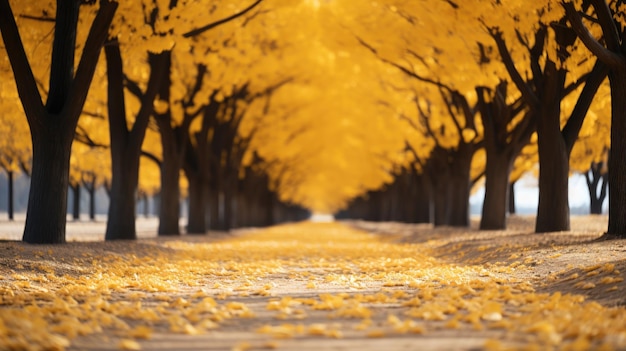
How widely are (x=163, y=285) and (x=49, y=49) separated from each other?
26.0 ft

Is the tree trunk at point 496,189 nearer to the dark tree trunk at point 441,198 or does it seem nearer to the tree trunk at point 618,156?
the dark tree trunk at point 441,198

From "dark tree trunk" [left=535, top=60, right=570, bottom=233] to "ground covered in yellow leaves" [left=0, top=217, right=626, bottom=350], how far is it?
3.25 meters

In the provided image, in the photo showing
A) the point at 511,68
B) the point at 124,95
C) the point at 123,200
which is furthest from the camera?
the point at 123,200

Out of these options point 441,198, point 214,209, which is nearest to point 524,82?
point 441,198

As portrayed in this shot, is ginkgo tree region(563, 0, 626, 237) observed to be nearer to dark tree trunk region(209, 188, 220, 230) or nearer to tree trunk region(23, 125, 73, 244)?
tree trunk region(23, 125, 73, 244)

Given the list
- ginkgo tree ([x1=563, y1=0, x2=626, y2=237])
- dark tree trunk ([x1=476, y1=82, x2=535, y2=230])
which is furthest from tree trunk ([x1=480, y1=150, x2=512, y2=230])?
ginkgo tree ([x1=563, y1=0, x2=626, y2=237])

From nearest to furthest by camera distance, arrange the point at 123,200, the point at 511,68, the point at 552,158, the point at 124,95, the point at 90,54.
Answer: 1. the point at 90,54
2. the point at 511,68
3. the point at 552,158
4. the point at 124,95
5. the point at 123,200

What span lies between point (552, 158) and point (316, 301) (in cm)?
1018

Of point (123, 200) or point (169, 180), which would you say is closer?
point (123, 200)

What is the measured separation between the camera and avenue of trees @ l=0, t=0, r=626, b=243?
41.7 ft

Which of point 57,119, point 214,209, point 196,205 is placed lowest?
point 214,209

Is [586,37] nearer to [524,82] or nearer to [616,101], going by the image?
[616,101]

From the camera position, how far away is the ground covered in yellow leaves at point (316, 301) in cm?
496

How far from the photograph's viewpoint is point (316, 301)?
725cm
